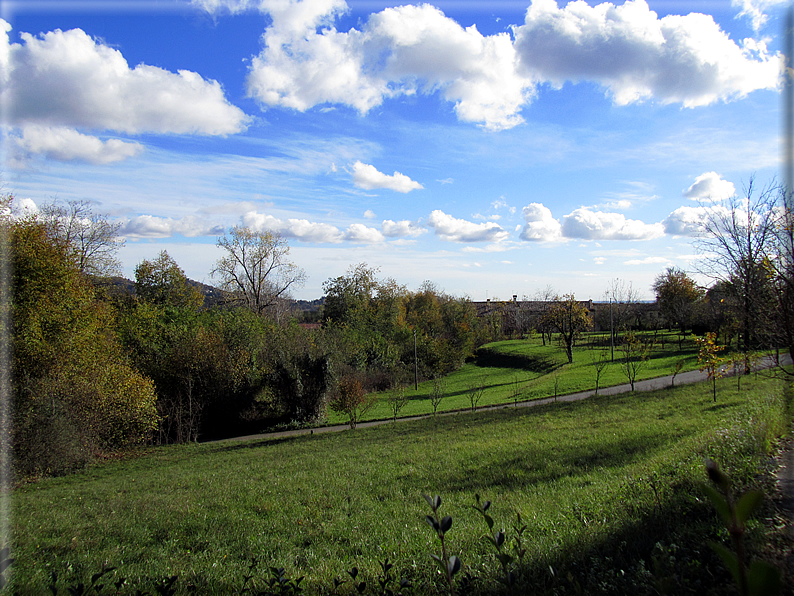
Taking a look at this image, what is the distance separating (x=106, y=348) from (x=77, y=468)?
18.0 ft

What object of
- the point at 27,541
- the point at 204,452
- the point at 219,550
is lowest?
the point at 204,452

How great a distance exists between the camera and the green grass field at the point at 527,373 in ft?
91.5

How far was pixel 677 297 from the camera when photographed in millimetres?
49531

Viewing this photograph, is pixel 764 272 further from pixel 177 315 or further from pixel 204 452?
pixel 177 315

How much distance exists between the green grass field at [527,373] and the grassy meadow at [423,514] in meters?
14.6

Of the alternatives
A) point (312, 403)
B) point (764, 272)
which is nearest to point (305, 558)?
point (764, 272)

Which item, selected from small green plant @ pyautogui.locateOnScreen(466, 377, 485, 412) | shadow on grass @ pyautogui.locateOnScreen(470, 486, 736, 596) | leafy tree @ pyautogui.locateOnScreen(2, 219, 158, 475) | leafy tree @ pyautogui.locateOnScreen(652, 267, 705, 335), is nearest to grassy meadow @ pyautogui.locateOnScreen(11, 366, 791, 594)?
shadow on grass @ pyautogui.locateOnScreen(470, 486, 736, 596)

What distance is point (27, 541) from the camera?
6.32m

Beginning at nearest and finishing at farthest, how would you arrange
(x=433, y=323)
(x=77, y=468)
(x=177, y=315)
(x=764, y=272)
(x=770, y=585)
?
(x=770, y=585)
(x=764, y=272)
(x=77, y=468)
(x=177, y=315)
(x=433, y=323)

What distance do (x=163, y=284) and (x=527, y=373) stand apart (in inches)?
1274

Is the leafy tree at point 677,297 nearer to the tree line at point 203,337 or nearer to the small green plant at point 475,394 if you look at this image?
the tree line at point 203,337

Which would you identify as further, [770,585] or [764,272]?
[764,272]

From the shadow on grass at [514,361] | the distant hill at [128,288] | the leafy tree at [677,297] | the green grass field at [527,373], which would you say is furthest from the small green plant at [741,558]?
the leafy tree at [677,297]

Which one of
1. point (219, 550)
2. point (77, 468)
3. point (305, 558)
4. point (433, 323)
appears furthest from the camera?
point (433, 323)
